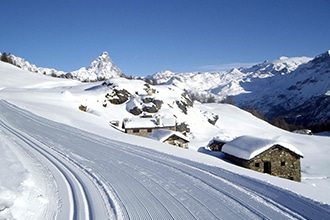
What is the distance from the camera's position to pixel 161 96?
2793 inches

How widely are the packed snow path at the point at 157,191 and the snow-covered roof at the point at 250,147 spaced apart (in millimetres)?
10618

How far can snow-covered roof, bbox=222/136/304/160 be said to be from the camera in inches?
929

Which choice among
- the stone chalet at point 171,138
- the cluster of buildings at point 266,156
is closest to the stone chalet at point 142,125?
the stone chalet at point 171,138

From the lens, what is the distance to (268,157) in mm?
24141

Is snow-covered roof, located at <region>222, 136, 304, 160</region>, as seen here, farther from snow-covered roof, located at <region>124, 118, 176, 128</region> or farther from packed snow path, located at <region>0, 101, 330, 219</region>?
snow-covered roof, located at <region>124, 118, 176, 128</region>

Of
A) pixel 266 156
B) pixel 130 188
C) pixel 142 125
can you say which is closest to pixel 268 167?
pixel 266 156

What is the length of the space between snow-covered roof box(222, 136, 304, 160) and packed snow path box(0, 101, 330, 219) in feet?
34.8

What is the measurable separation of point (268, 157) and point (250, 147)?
5.43 ft

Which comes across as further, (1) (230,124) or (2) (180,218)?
(1) (230,124)

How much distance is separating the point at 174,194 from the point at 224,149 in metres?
18.9

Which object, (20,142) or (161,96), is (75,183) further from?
(161,96)

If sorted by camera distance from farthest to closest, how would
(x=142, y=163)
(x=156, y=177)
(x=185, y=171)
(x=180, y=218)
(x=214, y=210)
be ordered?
(x=142, y=163) < (x=185, y=171) < (x=156, y=177) < (x=214, y=210) < (x=180, y=218)

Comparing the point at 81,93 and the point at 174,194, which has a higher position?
the point at 81,93

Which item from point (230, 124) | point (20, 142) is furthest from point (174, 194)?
point (230, 124)
